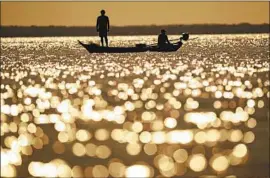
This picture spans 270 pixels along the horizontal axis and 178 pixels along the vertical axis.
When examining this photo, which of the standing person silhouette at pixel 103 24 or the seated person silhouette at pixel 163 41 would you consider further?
the seated person silhouette at pixel 163 41

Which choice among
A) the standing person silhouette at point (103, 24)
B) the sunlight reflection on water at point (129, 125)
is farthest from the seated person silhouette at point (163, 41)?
the sunlight reflection on water at point (129, 125)

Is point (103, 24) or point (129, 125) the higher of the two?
point (103, 24)

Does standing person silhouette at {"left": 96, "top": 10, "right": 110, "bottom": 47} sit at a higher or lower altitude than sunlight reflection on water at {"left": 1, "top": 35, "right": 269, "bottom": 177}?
higher

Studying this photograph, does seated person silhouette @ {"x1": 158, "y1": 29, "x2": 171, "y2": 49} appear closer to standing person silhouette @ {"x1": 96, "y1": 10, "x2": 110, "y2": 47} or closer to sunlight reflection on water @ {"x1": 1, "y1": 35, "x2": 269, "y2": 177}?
standing person silhouette @ {"x1": 96, "y1": 10, "x2": 110, "y2": 47}

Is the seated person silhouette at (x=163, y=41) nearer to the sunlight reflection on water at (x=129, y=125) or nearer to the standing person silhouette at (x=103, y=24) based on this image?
the standing person silhouette at (x=103, y=24)

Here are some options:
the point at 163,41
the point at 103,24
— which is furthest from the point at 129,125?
the point at 163,41

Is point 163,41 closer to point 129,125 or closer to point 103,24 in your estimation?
point 103,24

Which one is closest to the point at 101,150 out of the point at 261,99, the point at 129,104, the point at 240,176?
the point at 240,176

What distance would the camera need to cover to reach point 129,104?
87.6 feet

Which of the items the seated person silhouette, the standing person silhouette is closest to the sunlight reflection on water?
the standing person silhouette

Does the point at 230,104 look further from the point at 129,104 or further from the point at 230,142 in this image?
the point at 230,142

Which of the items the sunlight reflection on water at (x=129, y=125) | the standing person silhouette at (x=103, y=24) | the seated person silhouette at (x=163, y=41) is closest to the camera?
the sunlight reflection on water at (x=129, y=125)

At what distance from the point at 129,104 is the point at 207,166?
1106 cm

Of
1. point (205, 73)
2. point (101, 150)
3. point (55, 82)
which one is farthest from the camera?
point (205, 73)
